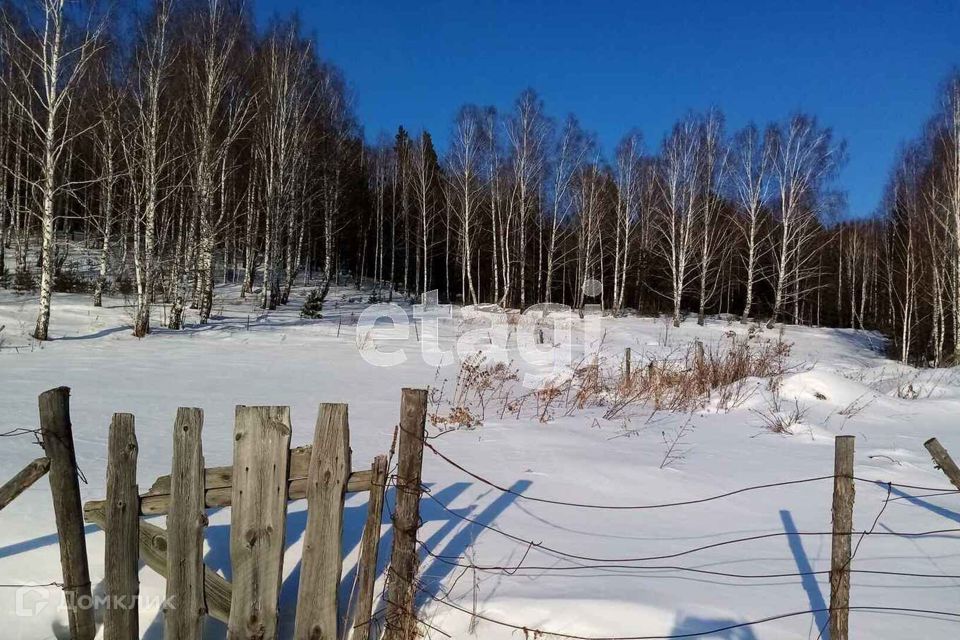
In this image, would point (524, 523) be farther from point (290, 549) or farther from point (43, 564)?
point (43, 564)

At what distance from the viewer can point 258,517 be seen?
2.40m

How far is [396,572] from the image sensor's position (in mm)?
2545

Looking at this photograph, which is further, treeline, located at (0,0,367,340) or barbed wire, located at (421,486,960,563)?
treeline, located at (0,0,367,340)

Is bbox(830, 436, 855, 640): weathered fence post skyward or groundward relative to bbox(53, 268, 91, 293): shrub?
groundward

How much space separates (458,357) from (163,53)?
32.9 feet

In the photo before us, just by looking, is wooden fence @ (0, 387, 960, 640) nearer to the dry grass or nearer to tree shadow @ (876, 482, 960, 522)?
tree shadow @ (876, 482, 960, 522)

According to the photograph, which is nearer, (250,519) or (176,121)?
(250,519)

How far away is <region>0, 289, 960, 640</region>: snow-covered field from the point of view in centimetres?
281

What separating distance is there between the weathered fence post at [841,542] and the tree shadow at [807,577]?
0.26 meters

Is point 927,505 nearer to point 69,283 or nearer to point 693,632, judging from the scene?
point 693,632

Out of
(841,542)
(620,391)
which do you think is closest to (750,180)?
(620,391)

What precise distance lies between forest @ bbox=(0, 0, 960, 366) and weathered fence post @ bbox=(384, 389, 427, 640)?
11.4 metres

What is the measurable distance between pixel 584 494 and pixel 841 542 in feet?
7.52

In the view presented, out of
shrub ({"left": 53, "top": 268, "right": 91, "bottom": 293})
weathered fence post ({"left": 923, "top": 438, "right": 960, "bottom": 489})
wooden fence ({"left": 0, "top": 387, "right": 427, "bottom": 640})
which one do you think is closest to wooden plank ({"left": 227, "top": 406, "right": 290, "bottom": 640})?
wooden fence ({"left": 0, "top": 387, "right": 427, "bottom": 640})
